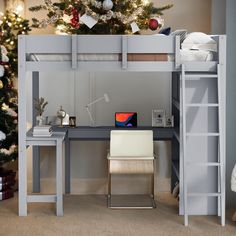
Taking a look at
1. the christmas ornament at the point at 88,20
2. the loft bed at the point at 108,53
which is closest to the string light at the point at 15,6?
the christmas ornament at the point at 88,20

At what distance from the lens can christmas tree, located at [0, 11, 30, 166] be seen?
19.3 ft

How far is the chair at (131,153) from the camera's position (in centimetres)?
553

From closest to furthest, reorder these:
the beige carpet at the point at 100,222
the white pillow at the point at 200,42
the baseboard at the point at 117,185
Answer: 1. the beige carpet at the point at 100,222
2. the white pillow at the point at 200,42
3. the baseboard at the point at 117,185

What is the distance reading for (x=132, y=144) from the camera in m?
5.59

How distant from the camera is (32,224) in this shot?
16.1 feet

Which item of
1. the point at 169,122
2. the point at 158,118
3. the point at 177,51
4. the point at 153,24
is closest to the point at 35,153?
the point at 158,118

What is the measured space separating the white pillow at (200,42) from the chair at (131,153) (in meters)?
0.99

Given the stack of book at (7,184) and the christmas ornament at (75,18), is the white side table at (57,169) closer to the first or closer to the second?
the stack of book at (7,184)

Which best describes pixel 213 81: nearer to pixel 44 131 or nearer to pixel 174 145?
pixel 174 145

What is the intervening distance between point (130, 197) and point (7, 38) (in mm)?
2120

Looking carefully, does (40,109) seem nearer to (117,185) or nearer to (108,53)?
(108,53)

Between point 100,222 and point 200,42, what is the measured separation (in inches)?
71.2

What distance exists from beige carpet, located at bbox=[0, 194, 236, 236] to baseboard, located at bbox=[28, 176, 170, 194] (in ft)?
1.96

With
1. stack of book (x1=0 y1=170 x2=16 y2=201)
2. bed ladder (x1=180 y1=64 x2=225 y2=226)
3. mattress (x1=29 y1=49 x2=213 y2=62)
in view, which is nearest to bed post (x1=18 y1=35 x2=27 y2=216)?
mattress (x1=29 y1=49 x2=213 y2=62)
